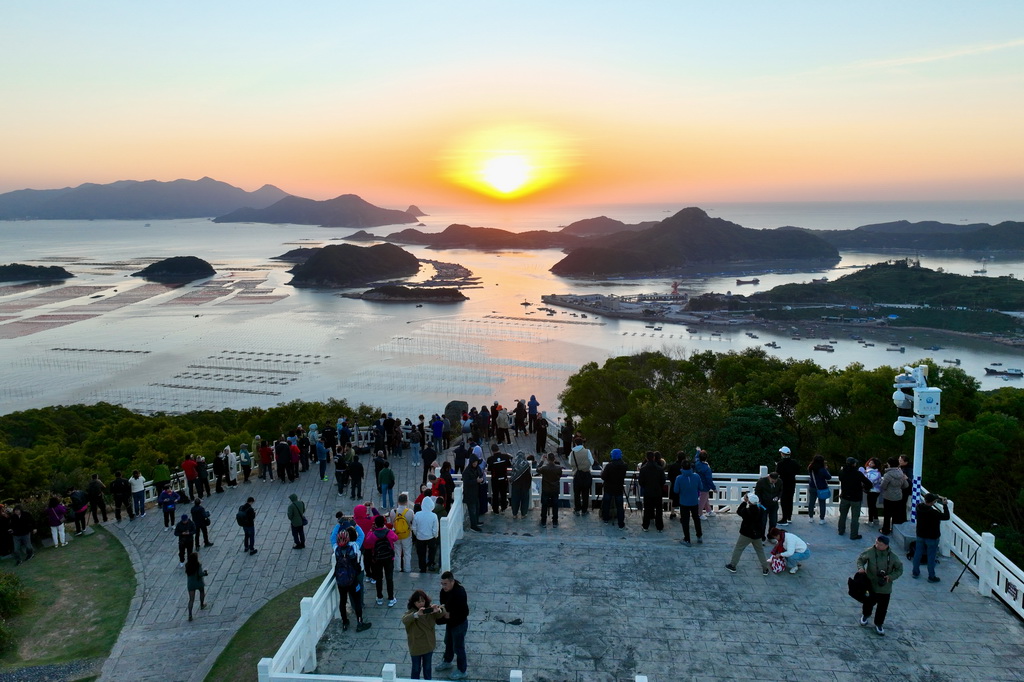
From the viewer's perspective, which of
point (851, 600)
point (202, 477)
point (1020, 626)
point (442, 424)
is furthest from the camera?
point (442, 424)

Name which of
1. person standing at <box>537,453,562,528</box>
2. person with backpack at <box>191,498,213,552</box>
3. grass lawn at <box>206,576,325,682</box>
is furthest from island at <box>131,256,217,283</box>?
person standing at <box>537,453,562,528</box>

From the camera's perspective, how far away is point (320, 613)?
8102 mm

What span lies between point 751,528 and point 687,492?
1171 mm

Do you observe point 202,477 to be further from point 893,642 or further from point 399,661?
point 893,642

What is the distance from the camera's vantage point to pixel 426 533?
9.58 m

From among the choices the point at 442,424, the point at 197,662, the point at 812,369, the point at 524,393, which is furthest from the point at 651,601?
the point at 524,393

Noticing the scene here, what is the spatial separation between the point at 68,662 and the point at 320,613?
4328 mm

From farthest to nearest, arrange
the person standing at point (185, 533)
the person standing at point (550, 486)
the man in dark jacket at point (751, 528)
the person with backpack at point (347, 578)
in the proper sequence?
the person standing at point (185, 533), the person standing at point (550, 486), the man in dark jacket at point (751, 528), the person with backpack at point (347, 578)

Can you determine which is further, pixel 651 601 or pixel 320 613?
pixel 651 601

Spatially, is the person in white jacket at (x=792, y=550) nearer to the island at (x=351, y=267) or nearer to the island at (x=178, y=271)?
the island at (x=351, y=267)

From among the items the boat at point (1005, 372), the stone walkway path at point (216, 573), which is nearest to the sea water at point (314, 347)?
the boat at point (1005, 372)

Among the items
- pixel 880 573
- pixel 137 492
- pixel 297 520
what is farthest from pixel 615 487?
pixel 137 492

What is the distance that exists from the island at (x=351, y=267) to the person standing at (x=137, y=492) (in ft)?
450

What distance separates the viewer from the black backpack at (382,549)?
28.8 feet
